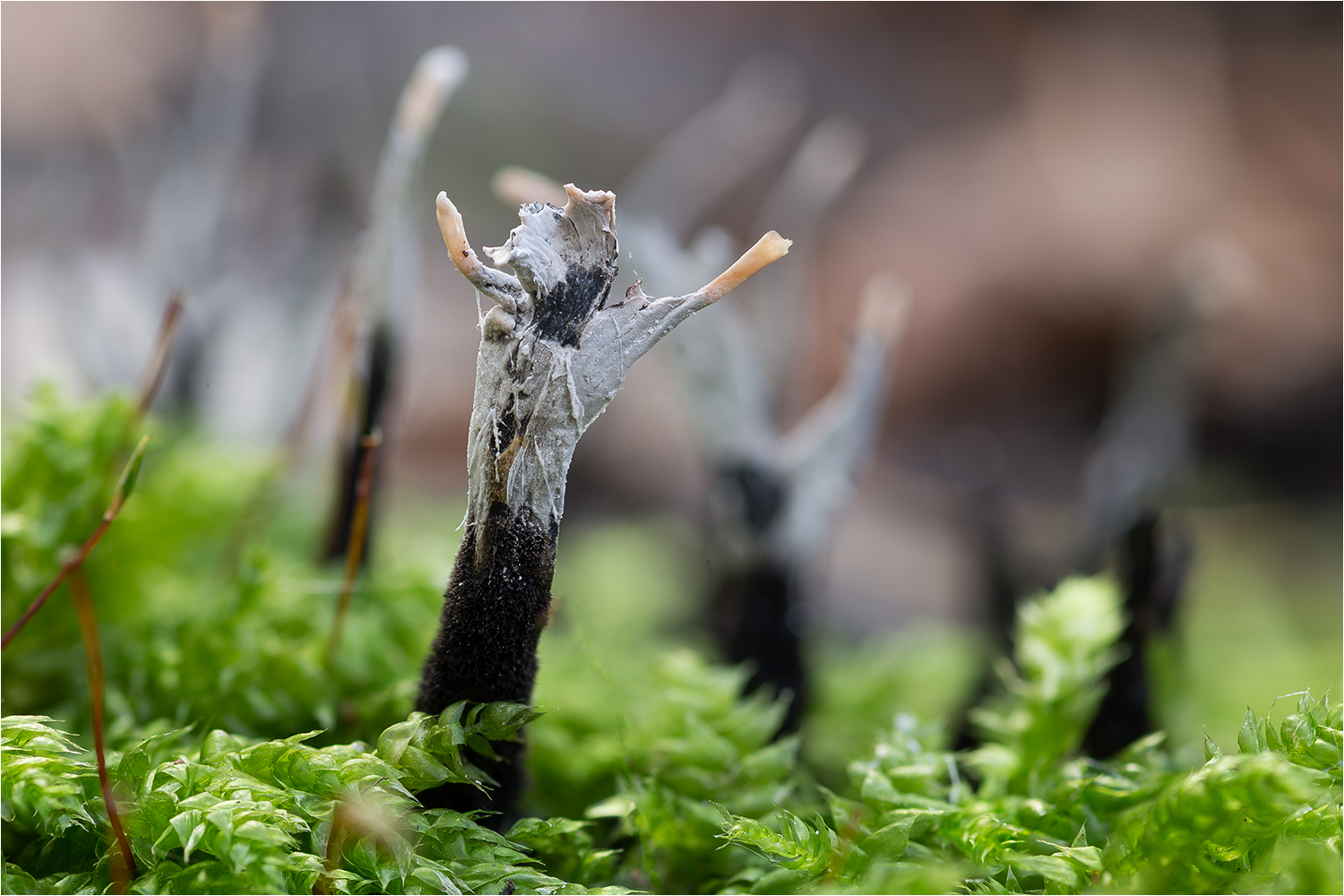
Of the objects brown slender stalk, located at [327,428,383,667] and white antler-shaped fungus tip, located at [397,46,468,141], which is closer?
brown slender stalk, located at [327,428,383,667]

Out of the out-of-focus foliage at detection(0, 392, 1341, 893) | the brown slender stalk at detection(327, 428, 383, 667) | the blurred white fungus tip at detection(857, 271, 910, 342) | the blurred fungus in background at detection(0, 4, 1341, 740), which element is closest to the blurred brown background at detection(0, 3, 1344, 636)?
the blurred fungus in background at detection(0, 4, 1341, 740)

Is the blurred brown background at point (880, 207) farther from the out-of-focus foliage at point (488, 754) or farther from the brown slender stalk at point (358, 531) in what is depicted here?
the brown slender stalk at point (358, 531)

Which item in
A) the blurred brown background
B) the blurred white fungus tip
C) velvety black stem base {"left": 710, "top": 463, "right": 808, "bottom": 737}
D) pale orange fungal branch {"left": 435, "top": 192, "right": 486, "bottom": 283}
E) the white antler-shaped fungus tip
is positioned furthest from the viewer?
the blurred brown background

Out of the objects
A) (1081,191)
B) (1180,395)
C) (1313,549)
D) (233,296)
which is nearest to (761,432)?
(233,296)

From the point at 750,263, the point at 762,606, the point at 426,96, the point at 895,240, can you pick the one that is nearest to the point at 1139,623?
the point at 762,606

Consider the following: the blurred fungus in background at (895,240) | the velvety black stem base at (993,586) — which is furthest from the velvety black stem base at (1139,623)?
the blurred fungus in background at (895,240)

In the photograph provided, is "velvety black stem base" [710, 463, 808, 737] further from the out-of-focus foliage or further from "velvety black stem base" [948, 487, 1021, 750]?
"velvety black stem base" [948, 487, 1021, 750]

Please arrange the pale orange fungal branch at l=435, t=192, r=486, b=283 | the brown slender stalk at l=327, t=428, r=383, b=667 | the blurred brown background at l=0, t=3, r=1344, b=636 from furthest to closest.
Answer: the blurred brown background at l=0, t=3, r=1344, b=636
the brown slender stalk at l=327, t=428, r=383, b=667
the pale orange fungal branch at l=435, t=192, r=486, b=283

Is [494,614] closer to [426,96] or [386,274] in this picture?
[386,274]
